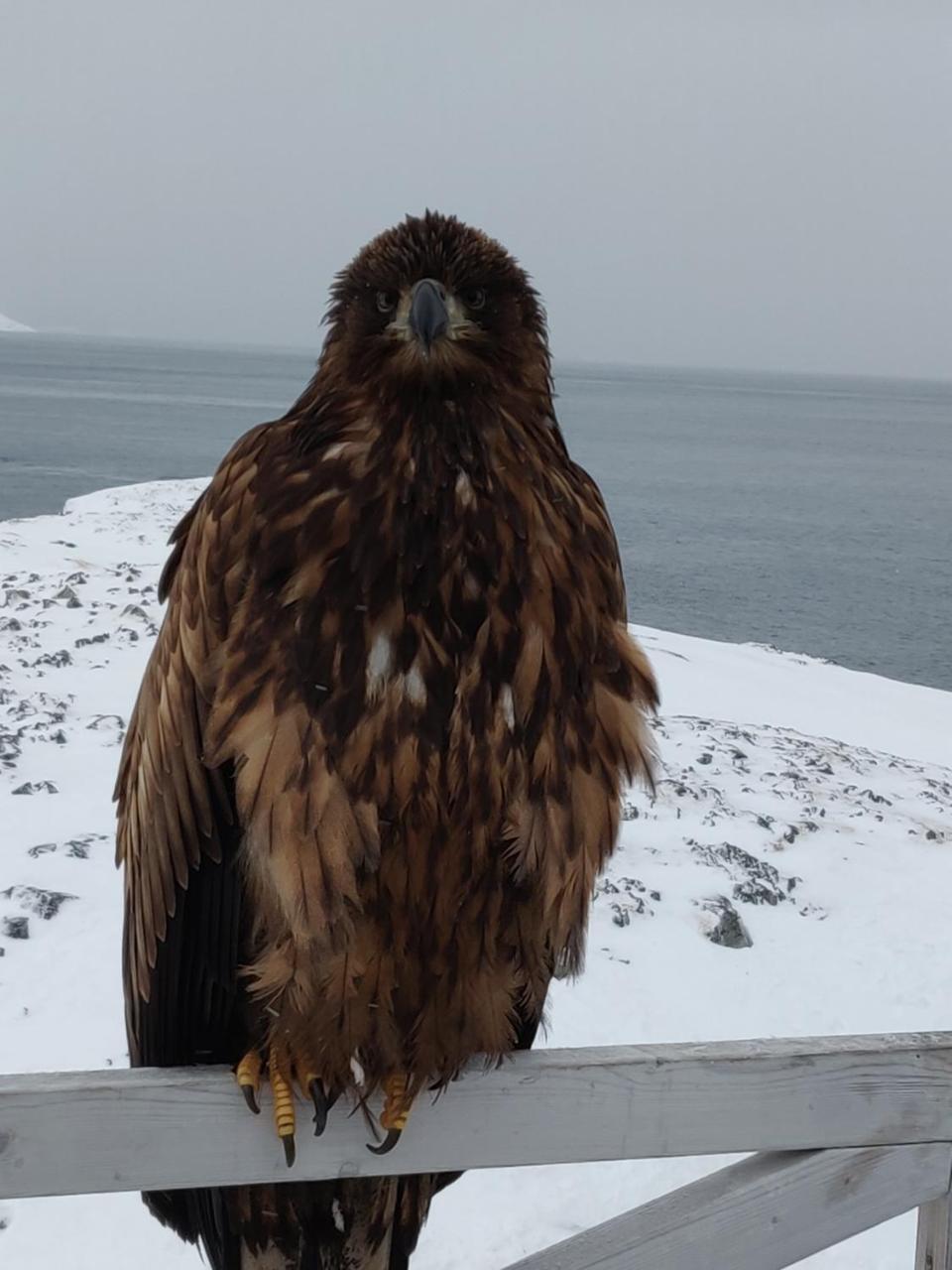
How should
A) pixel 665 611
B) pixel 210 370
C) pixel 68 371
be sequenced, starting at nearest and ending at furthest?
pixel 665 611 → pixel 68 371 → pixel 210 370

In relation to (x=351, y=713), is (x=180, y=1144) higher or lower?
lower

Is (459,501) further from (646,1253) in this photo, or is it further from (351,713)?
(646,1253)

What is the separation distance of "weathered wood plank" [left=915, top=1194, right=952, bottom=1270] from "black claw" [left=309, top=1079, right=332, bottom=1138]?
0.94m

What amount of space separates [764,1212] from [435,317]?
148cm

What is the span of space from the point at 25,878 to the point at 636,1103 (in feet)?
16.9


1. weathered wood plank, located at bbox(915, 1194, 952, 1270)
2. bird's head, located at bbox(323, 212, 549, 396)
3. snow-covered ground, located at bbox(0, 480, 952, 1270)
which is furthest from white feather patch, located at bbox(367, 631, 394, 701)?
snow-covered ground, located at bbox(0, 480, 952, 1270)

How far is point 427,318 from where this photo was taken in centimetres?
214

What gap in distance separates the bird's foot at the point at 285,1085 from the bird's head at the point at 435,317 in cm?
111

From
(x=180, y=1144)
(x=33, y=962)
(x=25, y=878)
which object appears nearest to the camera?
→ (x=180, y=1144)

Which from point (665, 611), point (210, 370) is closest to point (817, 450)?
point (665, 611)

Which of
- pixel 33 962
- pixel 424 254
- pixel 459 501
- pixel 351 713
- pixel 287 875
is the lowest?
pixel 33 962

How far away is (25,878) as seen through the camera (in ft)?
21.3

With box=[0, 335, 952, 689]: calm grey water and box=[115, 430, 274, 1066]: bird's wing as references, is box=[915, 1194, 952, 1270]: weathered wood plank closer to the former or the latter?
box=[115, 430, 274, 1066]: bird's wing

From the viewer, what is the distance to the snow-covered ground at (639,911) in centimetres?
448
